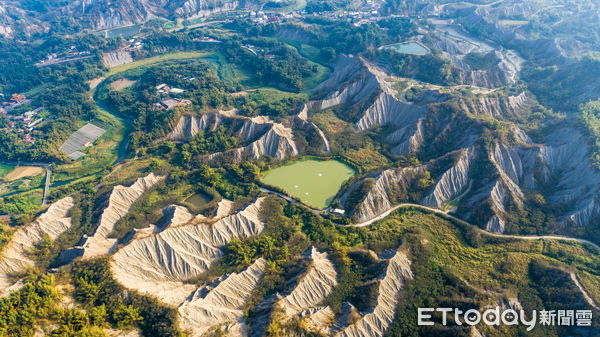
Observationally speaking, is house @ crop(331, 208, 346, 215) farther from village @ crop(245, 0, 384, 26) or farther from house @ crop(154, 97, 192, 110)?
village @ crop(245, 0, 384, 26)

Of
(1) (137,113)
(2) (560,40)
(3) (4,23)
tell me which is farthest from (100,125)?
(2) (560,40)

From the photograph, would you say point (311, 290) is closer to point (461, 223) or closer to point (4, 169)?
point (461, 223)

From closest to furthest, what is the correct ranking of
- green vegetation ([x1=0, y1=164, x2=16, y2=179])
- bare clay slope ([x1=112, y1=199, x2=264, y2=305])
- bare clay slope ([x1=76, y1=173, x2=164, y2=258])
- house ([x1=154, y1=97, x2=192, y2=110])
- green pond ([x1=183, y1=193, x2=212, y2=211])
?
bare clay slope ([x1=112, y1=199, x2=264, y2=305]) < bare clay slope ([x1=76, y1=173, x2=164, y2=258]) < green pond ([x1=183, y1=193, x2=212, y2=211]) < green vegetation ([x1=0, y1=164, x2=16, y2=179]) < house ([x1=154, y1=97, x2=192, y2=110])

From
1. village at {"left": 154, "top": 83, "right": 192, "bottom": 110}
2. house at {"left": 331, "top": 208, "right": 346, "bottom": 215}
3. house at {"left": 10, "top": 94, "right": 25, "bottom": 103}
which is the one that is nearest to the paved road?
village at {"left": 154, "top": 83, "right": 192, "bottom": 110}

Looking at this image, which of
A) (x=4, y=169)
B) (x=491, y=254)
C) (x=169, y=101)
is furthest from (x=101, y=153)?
(x=491, y=254)

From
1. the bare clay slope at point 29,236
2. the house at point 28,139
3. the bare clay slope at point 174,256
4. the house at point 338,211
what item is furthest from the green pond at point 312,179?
the house at point 28,139

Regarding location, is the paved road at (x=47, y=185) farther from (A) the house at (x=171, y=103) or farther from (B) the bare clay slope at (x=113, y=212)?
(A) the house at (x=171, y=103)

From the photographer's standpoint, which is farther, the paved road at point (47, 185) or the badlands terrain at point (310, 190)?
the paved road at point (47, 185)
